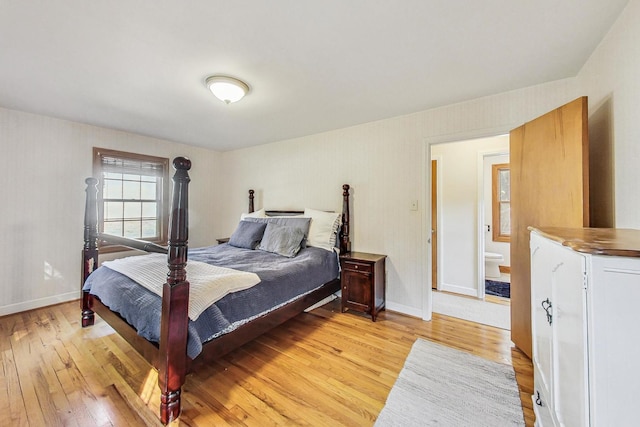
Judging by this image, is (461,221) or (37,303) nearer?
(37,303)

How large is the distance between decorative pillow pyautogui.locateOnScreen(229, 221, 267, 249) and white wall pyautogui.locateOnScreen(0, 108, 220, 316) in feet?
6.86

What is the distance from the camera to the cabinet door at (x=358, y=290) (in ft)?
9.41

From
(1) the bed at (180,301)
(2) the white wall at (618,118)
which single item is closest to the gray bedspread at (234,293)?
(1) the bed at (180,301)

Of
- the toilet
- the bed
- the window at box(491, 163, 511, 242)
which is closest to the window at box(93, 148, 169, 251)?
the bed

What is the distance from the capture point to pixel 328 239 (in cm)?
328

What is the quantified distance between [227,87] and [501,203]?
5112 millimetres

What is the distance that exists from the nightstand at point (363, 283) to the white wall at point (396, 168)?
24cm

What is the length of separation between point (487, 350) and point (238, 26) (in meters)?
3.17

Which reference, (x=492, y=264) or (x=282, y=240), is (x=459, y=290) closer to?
(x=492, y=264)

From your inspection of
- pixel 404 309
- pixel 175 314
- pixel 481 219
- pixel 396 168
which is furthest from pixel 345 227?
pixel 175 314

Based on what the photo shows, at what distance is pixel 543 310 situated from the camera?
127 centimetres

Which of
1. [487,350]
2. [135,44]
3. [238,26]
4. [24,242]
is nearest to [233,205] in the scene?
[24,242]

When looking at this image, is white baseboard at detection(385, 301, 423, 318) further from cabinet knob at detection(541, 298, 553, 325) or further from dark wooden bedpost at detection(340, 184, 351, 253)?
cabinet knob at detection(541, 298, 553, 325)

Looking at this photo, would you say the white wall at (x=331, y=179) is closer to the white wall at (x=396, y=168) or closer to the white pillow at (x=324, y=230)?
the white wall at (x=396, y=168)
